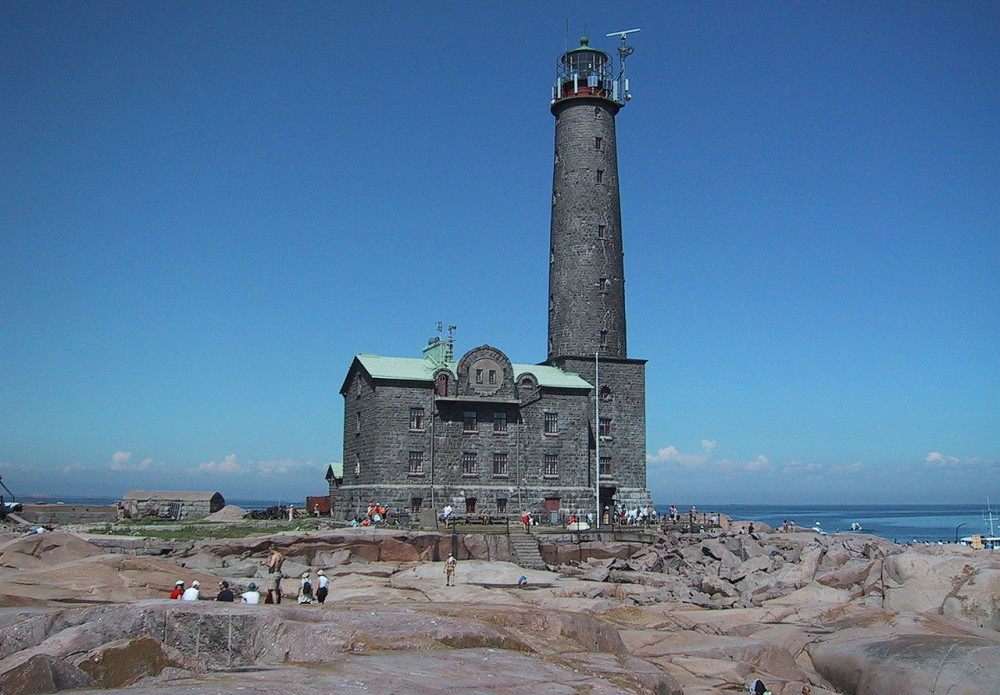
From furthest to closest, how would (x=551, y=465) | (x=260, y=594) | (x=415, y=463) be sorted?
(x=551, y=465) < (x=415, y=463) < (x=260, y=594)

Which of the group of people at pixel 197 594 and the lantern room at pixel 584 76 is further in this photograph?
the lantern room at pixel 584 76

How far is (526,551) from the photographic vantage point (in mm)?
39719

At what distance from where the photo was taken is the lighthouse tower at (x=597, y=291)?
51000 millimetres

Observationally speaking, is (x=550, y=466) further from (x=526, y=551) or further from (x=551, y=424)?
(x=526, y=551)

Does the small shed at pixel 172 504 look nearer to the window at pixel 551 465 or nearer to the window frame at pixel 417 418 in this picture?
the window frame at pixel 417 418

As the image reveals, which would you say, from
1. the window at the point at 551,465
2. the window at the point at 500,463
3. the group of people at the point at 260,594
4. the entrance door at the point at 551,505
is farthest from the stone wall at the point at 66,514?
the window at the point at 551,465

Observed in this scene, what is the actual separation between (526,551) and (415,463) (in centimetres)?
902

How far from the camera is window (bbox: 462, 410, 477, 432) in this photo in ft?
157

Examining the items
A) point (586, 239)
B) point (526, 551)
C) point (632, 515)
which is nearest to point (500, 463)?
point (632, 515)

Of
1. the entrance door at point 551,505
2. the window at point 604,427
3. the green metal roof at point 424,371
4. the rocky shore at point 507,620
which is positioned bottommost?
the rocky shore at point 507,620

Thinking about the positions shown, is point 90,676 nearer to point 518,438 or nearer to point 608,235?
point 518,438

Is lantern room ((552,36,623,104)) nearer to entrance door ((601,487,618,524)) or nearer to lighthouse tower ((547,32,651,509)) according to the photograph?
lighthouse tower ((547,32,651,509))

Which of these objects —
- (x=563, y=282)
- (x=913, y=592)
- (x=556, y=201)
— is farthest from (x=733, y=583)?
(x=556, y=201)

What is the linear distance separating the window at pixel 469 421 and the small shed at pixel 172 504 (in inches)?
593
